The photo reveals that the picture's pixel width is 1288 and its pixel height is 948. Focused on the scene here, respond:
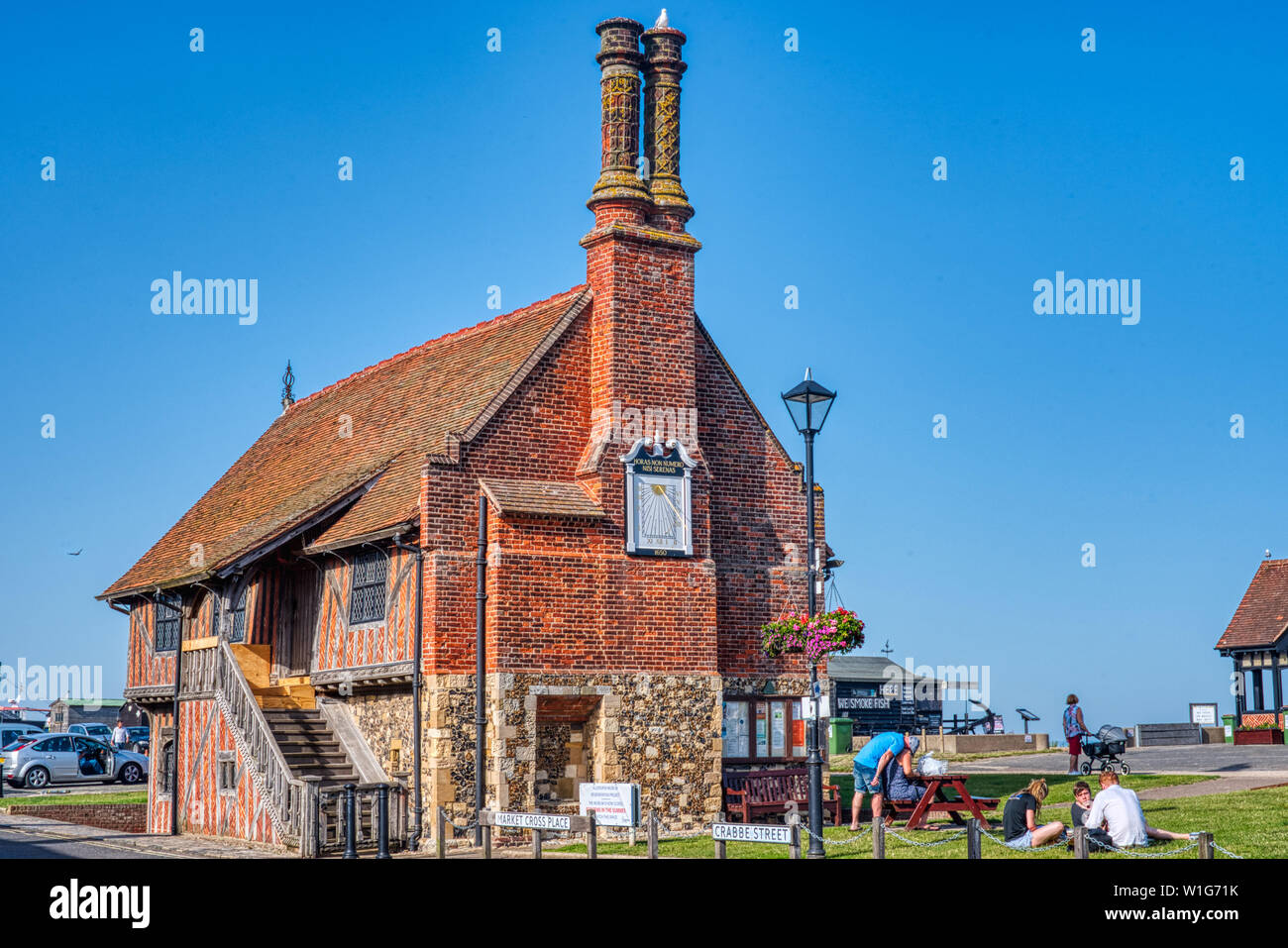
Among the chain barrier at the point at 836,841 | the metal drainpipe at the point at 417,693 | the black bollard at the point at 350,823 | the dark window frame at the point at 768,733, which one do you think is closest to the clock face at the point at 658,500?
the dark window frame at the point at 768,733

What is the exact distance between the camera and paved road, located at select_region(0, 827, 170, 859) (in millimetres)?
22953

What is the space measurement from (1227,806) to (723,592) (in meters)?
8.75

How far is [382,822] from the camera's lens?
21.1 metres

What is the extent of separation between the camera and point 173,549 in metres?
34.5

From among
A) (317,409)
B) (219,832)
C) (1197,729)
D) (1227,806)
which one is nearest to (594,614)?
(219,832)

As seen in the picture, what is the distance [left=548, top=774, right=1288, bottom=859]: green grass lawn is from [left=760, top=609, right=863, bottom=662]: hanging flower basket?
2686 mm

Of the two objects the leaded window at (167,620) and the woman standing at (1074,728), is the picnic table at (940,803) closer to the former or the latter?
the woman standing at (1074,728)

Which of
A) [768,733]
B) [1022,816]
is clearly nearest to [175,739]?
[768,733]

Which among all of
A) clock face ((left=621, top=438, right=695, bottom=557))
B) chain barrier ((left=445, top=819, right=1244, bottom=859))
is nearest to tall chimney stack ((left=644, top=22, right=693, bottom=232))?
clock face ((left=621, top=438, right=695, bottom=557))

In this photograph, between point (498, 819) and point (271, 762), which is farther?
point (271, 762)

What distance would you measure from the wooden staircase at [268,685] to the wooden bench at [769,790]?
7.16m

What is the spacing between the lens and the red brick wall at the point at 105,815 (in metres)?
32.9

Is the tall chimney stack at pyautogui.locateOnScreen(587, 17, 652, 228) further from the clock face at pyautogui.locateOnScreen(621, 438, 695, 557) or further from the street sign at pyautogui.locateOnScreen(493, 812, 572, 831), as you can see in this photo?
the street sign at pyautogui.locateOnScreen(493, 812, 572, 831)
